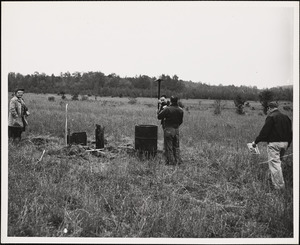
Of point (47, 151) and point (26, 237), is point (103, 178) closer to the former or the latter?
point (26, 237)

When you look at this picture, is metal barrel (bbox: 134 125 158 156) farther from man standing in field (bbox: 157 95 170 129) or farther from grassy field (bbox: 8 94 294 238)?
man standing in field (bbox: 157 95 170 129)

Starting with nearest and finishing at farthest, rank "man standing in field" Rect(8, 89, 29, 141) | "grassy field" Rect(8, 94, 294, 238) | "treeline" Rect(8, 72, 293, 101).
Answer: "grassy field" Rect(8, 94, 294, 238), "man standing in field" Rect(8, 89, 29, 141), "treeline" Rect(8, 72, 293, 101)

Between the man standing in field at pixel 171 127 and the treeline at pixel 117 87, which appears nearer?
the man standing in field at pixel 171 127

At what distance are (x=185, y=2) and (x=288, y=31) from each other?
76.5 inches

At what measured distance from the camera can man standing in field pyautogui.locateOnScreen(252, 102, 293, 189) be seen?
5.34 metres

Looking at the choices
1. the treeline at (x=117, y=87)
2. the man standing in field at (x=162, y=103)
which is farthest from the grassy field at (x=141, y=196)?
the treeline at (x=117, y=87)

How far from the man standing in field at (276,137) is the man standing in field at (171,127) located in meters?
2.23

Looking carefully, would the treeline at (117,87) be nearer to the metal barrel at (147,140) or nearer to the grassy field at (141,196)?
the metal barrel at (147,140)

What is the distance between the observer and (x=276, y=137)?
5.38 m

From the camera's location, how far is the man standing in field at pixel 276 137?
5344 mm

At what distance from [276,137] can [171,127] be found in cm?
260

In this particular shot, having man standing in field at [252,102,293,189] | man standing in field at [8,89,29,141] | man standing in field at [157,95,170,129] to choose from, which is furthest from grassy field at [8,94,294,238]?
man standing in field at [157,95,170,129]

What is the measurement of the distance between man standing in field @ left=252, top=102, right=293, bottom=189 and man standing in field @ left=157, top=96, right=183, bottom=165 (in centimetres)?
223

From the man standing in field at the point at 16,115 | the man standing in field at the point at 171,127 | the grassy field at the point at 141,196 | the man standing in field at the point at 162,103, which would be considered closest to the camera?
the grassy field at the point at 141,196
